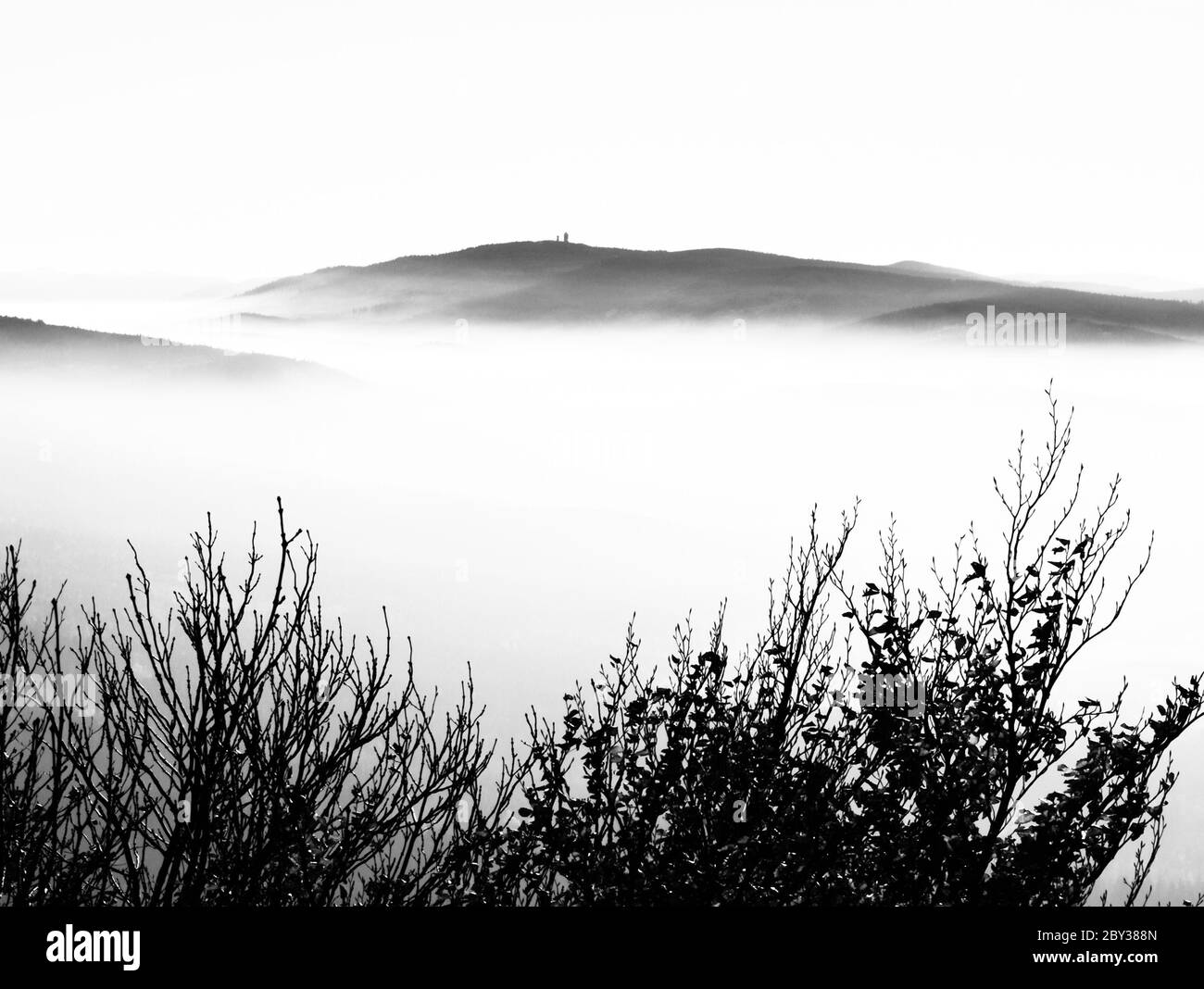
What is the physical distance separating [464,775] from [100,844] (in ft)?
13.3

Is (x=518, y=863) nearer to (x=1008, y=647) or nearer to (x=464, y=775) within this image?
(x=464, y=775)

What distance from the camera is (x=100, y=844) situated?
12016 mm

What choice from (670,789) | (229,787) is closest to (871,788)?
(670,789)

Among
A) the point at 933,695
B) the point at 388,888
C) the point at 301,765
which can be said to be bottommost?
the point at 388,888

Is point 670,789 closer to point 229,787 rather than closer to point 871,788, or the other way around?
point 871,788

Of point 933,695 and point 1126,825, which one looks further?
point 933,695

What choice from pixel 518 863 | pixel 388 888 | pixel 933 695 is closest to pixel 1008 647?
pixel 933 695

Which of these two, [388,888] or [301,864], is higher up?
[301,864]

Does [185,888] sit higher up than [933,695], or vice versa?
[933,695]
